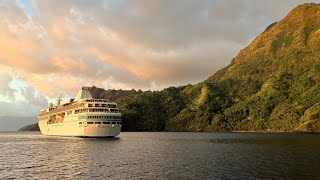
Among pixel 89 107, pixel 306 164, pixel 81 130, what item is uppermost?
pixel 89 107

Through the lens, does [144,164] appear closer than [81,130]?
Yes

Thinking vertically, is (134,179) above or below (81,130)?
below

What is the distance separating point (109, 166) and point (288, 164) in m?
41.0

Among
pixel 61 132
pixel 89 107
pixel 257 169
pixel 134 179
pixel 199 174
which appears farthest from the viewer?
pixel 61 132

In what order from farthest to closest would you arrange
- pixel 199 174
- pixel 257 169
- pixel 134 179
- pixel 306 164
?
pixel 306 164, pixel 257 169, pixel 199 174, pixel 134 179

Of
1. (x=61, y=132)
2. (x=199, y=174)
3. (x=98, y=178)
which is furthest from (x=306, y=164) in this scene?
(x=61, y=132)

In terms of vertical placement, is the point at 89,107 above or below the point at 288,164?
above

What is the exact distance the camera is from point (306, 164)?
79.4m

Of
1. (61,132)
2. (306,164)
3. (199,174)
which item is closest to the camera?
(199,174)

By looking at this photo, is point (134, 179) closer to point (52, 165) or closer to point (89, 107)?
point (52, 165)

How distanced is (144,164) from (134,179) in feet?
65.8

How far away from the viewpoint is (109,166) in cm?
7944

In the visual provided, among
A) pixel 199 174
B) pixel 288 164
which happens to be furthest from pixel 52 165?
pixel 288 164

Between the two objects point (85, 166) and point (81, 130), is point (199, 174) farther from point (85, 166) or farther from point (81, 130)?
point (81, 130)
